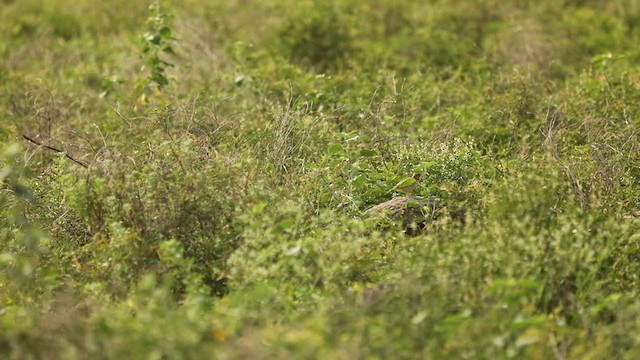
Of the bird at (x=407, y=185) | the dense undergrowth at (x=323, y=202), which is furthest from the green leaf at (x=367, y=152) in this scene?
the bird at (x=407, y=185)

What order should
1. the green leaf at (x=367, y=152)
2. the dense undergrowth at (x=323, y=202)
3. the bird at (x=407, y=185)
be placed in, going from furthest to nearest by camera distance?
1. the green leaf at (x=367, y=152)
2. the bird at (x=407, y=185)
3. the dense undergrowth at (x=323, y=202)

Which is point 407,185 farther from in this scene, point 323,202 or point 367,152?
point 323,202

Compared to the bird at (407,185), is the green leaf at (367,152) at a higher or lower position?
higher

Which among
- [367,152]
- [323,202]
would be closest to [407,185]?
[367,152]

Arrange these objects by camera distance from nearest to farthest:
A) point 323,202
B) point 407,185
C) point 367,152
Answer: point 323,202, point 407,185, point 367,152

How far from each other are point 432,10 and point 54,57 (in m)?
3.41

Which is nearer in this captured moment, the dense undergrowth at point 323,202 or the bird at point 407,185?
the dense undergrowth at point 323,202

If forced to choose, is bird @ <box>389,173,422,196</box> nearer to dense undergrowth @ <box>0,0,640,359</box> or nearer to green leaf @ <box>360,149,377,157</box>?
dense undergrowth @ <box>0,0,640,359</box>

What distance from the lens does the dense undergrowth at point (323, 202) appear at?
3809 millimetres

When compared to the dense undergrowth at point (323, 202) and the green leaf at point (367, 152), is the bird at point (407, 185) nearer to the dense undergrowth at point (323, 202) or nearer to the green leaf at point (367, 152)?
the dense undergrowth at point (323, 202)

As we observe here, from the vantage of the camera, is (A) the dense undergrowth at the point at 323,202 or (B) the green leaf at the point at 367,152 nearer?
(A) the dense undergrowth at the point at 323,202

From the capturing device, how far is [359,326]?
373cm

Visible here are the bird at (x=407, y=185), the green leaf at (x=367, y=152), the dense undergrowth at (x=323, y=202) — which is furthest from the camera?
the green leaf at (x=367, y=152)

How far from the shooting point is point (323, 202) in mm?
5277
